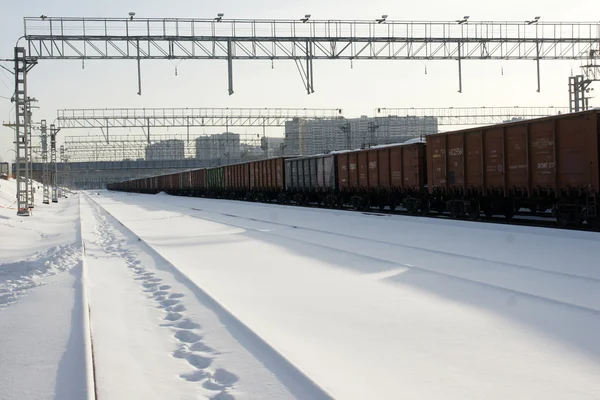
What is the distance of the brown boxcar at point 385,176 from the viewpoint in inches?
937

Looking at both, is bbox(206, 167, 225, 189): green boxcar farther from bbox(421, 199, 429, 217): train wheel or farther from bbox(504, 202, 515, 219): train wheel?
bbox(504, 202, 515, 219): train wheel

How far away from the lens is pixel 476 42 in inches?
1056

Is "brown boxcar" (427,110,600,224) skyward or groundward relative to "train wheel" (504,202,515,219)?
skyward

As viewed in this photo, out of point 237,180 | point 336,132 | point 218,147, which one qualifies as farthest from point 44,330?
point 336,132

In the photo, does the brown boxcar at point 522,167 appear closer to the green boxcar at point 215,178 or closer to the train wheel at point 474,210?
the train wheel at point 474,210

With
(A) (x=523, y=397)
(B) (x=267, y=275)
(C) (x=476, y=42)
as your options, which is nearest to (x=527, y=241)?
(B) (x=267, y=275)

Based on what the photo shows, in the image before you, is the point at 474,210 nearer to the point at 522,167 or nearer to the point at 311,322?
the point at 522,167

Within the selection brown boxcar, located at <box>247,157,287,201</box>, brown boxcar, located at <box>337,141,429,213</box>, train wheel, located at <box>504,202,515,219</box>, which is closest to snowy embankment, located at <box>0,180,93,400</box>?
train wheel, located at <box>504,202,515,219</box>

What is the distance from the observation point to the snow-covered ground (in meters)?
4.73

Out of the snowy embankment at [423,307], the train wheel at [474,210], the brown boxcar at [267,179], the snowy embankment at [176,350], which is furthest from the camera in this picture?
the brown boxcar at [267,179]

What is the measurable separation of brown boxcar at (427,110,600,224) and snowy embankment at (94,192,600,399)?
170 cm

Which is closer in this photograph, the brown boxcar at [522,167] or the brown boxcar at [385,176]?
the brown boxcar at [522,167]

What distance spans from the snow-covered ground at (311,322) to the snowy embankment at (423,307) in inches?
0.9

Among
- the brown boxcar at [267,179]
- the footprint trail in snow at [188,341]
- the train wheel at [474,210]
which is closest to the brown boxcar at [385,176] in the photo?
the train wheel at [474,210]
